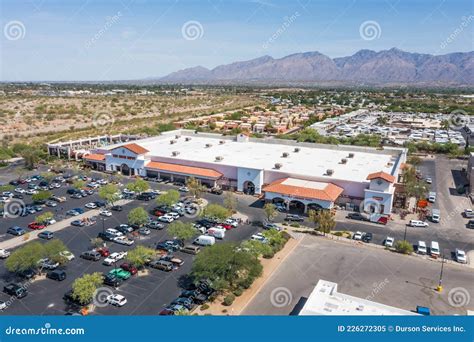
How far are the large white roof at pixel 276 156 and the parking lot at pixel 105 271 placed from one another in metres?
11.7

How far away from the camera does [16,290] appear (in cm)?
2030

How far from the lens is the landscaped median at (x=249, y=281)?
19719 mm

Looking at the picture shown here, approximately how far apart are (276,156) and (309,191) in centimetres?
1148

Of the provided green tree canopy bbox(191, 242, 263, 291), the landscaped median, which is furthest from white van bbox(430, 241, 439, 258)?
green tree canopy bbox(191, 242, 263, 291)

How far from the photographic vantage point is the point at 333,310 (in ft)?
53.2

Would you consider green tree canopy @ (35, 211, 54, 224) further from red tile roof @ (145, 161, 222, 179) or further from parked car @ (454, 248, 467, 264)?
parked car @ (454, 248, 467, 264)

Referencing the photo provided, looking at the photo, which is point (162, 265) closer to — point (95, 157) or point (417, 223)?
point (417, 223)

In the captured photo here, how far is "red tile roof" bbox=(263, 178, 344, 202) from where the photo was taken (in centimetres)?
3341

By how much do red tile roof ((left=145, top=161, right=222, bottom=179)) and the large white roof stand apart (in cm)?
107

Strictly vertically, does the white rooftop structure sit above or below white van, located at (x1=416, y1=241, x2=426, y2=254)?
above

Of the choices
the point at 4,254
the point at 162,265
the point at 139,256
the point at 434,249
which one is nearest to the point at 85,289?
the point at 139,256

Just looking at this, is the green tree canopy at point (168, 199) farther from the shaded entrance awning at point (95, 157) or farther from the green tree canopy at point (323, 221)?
the shaded entrance awning at point (95, 157)

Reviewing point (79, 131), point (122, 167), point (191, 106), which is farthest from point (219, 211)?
point (191, 106)

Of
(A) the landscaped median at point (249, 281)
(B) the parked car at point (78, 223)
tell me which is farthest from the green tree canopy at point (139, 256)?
(B) the parked car at point (78, 223)
